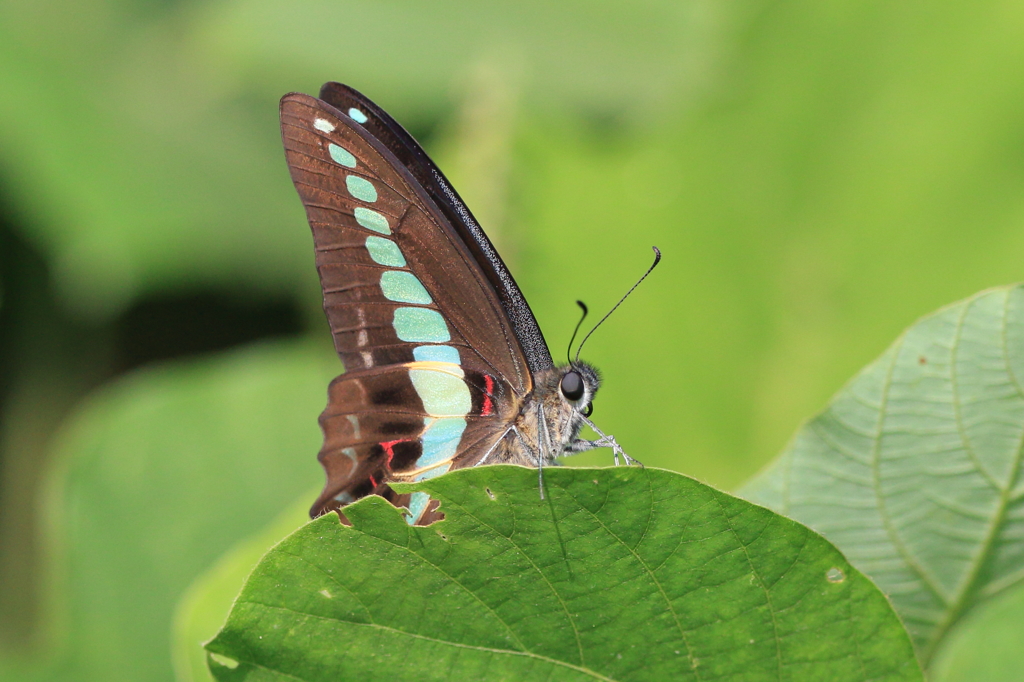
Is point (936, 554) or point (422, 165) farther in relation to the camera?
point (422, 165)

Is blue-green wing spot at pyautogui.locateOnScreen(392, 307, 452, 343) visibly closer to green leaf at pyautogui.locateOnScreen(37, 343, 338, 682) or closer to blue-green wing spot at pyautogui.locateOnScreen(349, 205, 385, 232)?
blue-green wing spot at pyautogui.locateOnScreen(349, 205, 385, 232)

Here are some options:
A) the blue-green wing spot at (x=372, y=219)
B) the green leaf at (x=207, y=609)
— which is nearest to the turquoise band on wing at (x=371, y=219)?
the blue-green wing spot at (x=372, y=219)

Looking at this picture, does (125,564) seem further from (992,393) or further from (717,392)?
(992,393)

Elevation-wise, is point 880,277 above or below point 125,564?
Result: above

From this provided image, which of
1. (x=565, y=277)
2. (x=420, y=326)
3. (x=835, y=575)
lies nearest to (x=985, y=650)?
(x=835, y=575)

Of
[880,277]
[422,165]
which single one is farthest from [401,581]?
[880,277]

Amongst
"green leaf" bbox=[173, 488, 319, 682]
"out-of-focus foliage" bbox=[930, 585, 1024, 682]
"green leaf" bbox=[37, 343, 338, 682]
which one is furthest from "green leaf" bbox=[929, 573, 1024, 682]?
"green leaf" bbox=[37, 343, 338, 682]

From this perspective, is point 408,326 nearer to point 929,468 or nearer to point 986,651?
point 929,468
